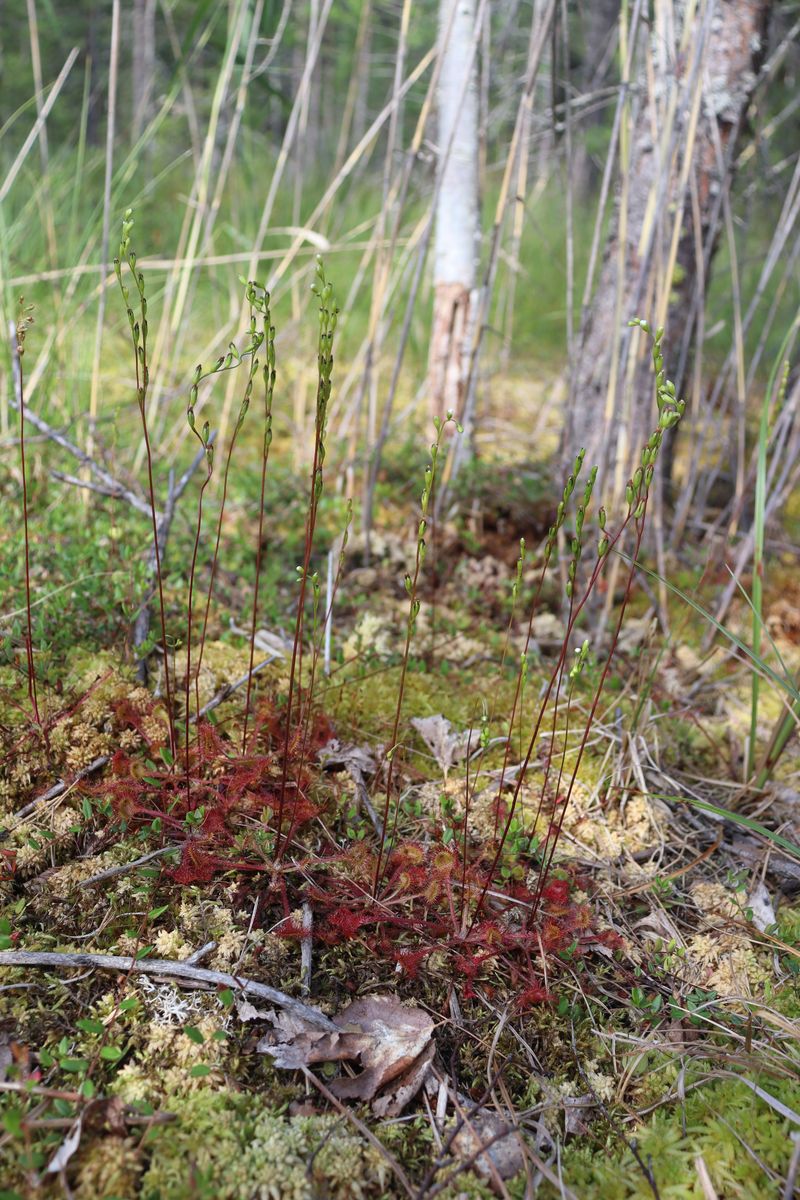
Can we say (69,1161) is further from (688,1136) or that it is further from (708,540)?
(708,540)

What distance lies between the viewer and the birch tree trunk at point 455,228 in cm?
267

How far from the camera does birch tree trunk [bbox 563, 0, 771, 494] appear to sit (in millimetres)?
2158

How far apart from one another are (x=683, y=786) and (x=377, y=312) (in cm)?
157

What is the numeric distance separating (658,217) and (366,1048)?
6.66ft

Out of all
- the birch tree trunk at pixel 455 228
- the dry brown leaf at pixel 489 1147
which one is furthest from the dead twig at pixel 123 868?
the birch tree trunk at pixel 455 228

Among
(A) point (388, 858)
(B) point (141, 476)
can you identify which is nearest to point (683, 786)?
(A) point (388, 858)

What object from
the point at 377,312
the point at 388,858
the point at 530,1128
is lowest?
the point at 530,1128

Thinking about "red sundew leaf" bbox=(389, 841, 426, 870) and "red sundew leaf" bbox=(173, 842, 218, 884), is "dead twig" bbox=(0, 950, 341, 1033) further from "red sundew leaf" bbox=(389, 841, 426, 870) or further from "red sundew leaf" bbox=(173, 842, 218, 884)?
"red sundew leaf" bbox=(389, 841, 426, 870)

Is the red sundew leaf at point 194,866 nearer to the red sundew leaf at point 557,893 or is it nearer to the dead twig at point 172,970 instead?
the dead twig at point 172,970

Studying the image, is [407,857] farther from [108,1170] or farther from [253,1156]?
[108,1170]

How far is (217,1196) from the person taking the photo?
0.97 m

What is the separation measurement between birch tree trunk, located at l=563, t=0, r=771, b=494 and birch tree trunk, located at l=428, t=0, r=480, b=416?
1.51 feet

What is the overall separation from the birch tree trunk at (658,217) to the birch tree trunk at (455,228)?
1.51 ft

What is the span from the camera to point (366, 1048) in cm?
115
